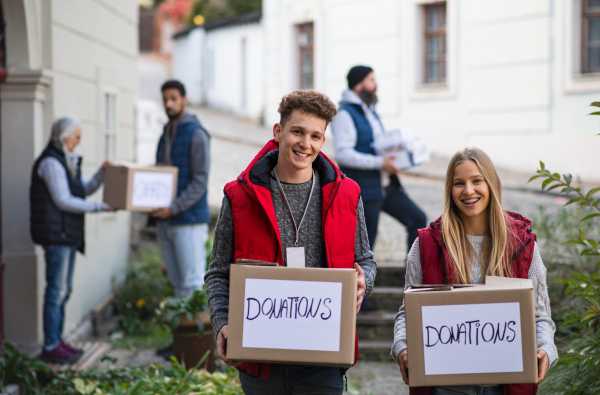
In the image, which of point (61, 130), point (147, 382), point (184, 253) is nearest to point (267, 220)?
point (147, 382)

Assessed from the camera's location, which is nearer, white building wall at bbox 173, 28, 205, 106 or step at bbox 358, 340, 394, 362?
step at bbox 358, 340, 394, 362

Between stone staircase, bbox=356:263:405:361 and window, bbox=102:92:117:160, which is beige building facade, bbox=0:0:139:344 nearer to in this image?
window, bbox=102:92:117:160

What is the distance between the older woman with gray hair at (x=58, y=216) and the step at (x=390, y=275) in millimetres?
2491

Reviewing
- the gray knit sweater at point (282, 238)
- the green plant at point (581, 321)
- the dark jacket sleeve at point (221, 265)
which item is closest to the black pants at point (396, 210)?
the green plant at point (581, 321)

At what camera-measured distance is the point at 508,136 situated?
12.2 m

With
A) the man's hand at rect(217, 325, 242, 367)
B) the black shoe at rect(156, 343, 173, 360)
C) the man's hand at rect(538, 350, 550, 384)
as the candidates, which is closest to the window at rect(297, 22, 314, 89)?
the black shoe at rect(156, 343, 173, 360)

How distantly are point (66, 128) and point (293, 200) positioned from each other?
315 cm

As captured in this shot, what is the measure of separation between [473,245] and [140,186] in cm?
312

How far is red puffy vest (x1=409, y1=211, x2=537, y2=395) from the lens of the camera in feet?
7.84

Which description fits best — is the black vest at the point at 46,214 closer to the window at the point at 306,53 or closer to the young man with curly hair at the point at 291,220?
the young man with curly hair at the point at 291,220

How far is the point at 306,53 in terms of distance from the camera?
17047 mm

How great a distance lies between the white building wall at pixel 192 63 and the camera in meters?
23.0

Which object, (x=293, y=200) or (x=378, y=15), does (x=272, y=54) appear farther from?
(x=293, y=200)

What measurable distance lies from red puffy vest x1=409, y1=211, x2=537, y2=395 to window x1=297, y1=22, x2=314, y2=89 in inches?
574
